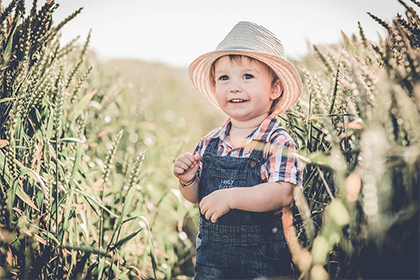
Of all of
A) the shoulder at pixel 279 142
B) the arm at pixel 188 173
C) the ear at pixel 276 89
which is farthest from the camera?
the ear at pixel 276 89

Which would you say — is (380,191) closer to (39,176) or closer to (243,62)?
(243,62)

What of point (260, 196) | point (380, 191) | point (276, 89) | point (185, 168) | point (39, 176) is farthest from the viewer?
point (276, 89)

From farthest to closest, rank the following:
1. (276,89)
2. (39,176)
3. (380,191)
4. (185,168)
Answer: (276,89) < (185,168) < (39,176) < (380,191)

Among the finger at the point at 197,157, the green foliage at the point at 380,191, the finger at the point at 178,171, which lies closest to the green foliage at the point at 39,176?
the finger at the point at 178,171

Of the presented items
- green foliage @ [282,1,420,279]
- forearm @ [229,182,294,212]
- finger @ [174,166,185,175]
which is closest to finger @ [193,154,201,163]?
finger @ [174,166,185,175]

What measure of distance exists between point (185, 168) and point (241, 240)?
37 cm

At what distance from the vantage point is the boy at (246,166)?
4.65 ft

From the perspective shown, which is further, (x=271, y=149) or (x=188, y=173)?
(x=188, y=173)

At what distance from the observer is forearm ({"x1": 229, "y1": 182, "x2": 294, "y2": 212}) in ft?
4.56

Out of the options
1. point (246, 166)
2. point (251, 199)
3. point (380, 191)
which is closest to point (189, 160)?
point (246, 166)

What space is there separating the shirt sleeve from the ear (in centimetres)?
27

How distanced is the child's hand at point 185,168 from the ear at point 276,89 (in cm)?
46

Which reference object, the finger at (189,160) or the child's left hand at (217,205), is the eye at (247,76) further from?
the child's left hand at (217,205)

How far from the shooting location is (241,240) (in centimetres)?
147
